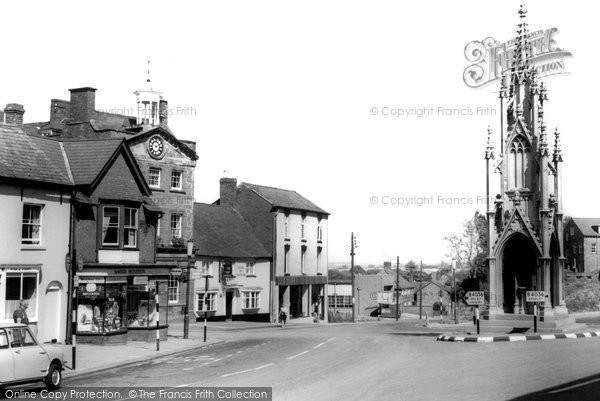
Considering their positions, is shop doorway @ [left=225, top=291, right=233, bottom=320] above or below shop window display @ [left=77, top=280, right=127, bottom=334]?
below

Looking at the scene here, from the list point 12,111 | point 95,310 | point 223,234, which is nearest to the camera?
point 95,310

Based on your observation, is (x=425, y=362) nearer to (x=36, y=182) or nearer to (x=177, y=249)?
(x=36, y=182)

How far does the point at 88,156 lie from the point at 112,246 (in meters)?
4.22

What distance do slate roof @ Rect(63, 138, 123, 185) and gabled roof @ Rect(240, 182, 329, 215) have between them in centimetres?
3095

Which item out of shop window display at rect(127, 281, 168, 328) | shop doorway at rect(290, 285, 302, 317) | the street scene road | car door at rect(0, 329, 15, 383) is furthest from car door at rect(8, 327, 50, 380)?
shop doorway at rect(290, 285, 302, 317)

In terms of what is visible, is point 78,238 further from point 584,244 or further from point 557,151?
point 584,244

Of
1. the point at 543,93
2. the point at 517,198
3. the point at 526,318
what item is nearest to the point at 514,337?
the point at 526,318

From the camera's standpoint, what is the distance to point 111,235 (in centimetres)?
3309

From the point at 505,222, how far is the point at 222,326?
24460 mm

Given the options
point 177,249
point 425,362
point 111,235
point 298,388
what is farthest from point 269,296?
point 298,388

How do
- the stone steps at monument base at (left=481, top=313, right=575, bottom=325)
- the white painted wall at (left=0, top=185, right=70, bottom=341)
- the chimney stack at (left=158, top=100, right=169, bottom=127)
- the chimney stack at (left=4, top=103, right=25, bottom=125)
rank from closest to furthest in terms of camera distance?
the white painted wall at (left=0, top=185, right=70, bottom=341) < the stone steps at monument base at (left=481, top=313, right=575, bottom=325) < the chimney stack at (left=4, top=103, right=25, bottom=125) < the chimney stack at (left=158, top=100, right=169, bottom=127)

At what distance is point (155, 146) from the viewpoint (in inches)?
2016

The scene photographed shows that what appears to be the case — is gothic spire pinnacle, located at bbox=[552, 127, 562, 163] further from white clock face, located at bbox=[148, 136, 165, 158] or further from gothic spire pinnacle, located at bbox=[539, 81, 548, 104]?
white clock face, located at bbox=[148, 136, 165, 158]

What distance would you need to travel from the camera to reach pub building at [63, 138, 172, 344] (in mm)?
31266
